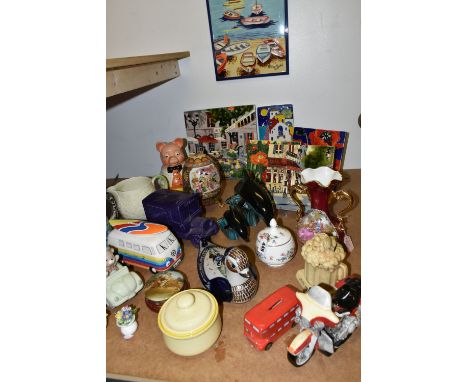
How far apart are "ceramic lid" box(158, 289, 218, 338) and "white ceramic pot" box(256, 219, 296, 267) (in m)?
0.20

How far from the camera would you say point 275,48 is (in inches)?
45.5

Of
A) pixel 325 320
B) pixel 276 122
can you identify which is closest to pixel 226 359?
pixel 325 320

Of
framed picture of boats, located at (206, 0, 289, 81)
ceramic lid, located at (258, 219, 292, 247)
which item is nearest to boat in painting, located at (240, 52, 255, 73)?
framed picture of boats, located at (206, 0, 289, 81)

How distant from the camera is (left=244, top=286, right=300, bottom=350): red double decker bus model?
57 centimetres

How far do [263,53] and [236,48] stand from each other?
0.33ft

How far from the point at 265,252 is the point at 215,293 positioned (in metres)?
0.15

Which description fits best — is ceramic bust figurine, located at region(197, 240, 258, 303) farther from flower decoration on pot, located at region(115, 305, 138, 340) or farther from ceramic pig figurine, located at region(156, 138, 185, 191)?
ceramic pig figurine, located at region(156, 138, 185, 191)

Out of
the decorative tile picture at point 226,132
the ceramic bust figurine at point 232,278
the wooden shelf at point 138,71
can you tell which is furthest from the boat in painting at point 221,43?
the ceramic bust figurine at point 232,278

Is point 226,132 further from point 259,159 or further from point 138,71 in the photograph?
point 138,71

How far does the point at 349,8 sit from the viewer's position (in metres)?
1.07
